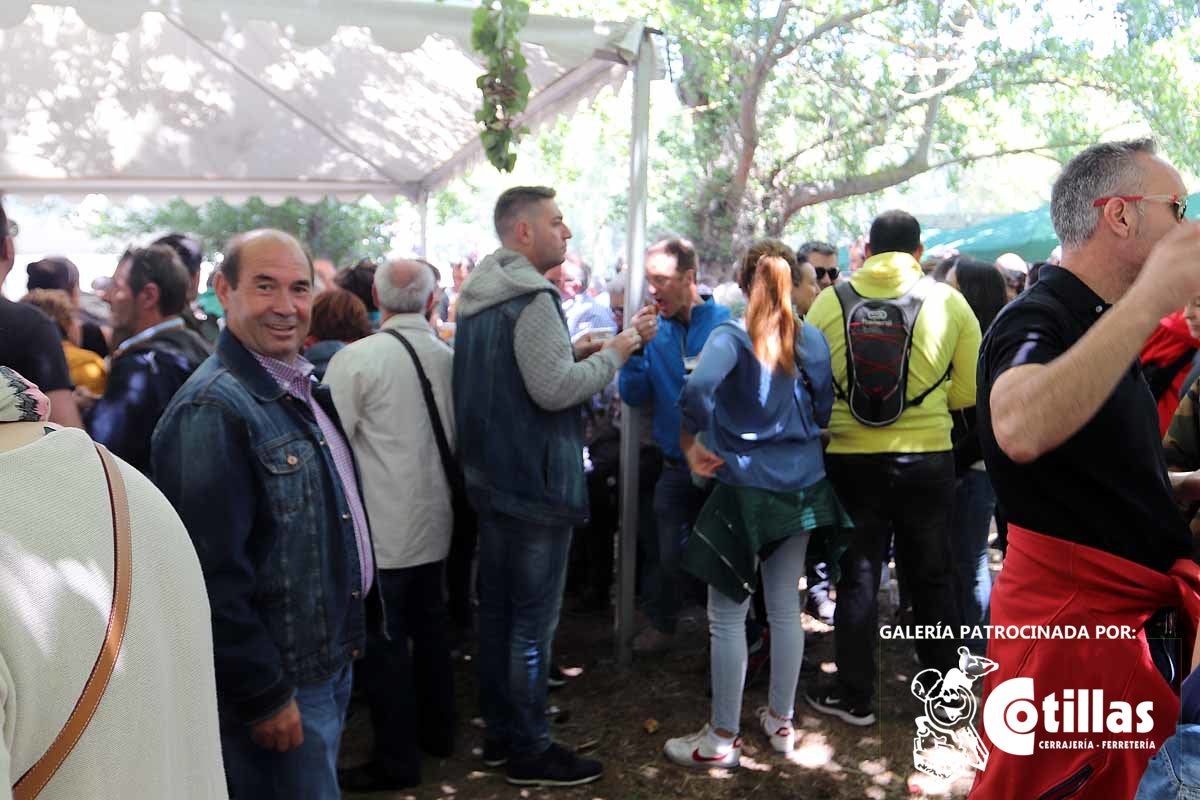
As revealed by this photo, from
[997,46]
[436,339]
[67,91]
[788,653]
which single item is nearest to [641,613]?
[788,653]

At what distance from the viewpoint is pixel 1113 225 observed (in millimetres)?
2086

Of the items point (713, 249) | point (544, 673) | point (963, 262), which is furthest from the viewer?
point (713, 249)

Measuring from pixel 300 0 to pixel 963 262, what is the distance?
333 centimetres

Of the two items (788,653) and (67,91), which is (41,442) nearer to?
(788,653)

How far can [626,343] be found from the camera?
412cm

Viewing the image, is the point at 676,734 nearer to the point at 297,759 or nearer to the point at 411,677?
the point at 411,677

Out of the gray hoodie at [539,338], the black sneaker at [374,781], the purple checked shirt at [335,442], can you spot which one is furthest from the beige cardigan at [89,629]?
the black sneaker at [374,781]

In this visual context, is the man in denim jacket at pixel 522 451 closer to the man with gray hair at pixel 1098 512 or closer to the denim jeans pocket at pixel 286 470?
the denim jeans pocket at pixel 286 470

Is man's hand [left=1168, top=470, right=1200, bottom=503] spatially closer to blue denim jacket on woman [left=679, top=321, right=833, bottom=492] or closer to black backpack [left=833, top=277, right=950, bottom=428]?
blue denim jacket on woman [left=679, top=321, right=833, bottom=492]

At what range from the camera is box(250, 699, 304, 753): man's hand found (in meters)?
2.08

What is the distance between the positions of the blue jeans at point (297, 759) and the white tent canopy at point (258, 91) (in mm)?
2717

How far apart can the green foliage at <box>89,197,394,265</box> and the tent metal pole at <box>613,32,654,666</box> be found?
19428 millimetres

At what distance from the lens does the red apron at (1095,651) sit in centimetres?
201

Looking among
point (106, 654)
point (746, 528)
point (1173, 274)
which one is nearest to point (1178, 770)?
point (1173, 274)
